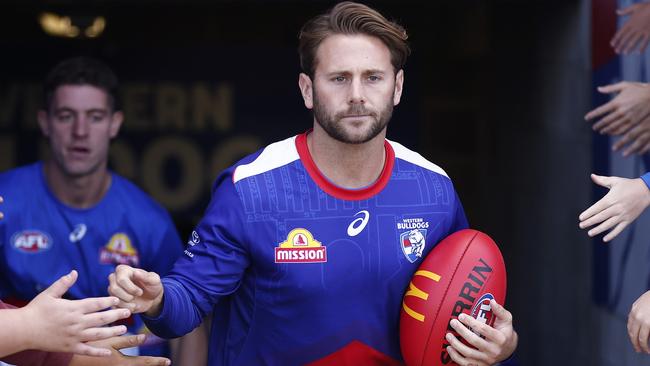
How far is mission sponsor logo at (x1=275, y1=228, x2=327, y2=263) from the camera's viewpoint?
12.1ft

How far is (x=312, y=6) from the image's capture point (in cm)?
865


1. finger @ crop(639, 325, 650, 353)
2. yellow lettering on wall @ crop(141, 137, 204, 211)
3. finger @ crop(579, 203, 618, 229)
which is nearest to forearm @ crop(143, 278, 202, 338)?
finger @ crop(579, 203, 618, 229)

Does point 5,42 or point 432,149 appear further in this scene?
point 432,149

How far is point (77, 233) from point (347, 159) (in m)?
1.85

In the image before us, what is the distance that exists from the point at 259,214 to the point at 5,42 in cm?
513

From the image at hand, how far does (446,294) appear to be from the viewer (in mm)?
3568

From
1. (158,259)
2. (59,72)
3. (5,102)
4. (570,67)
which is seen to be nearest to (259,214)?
(158,259)

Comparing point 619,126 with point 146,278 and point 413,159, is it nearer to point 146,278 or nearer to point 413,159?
point 413,159

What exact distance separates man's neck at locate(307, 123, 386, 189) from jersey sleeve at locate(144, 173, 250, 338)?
0.34 meters

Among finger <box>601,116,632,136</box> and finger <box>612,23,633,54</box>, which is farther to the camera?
finger <box>612,23,633,54</box>

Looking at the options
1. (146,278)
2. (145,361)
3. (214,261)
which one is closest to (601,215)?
(214,261)

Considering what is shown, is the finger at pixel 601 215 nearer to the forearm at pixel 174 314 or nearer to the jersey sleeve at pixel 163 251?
the forearm at pixel 174 314

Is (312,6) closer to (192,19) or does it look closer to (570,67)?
(192,19)

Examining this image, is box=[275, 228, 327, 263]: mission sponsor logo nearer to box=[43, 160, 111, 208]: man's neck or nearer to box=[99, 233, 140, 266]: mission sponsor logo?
box=[99, 233, 140, 266]: mission sponsor logo
